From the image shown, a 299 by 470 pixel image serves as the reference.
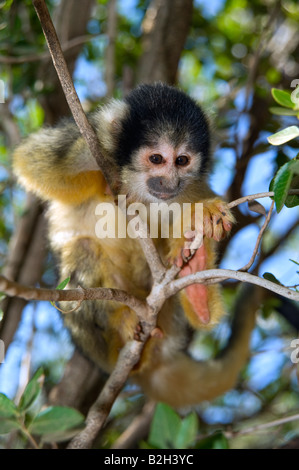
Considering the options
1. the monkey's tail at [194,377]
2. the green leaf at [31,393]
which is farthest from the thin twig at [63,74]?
the monkey's tail at [194,377]

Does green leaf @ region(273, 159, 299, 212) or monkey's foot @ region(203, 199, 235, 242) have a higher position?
green leaf @ region(273, 159, 299, 212)

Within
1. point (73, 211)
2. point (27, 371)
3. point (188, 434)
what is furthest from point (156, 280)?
point (27, 371)

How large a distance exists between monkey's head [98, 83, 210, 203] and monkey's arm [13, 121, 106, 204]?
0.77ft

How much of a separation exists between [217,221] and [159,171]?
0.47 meters

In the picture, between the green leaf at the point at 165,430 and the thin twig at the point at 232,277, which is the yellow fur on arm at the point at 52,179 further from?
the green leaf at the point at 165,430

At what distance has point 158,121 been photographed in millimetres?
2736

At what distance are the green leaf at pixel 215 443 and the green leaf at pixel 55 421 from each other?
1.67 feet

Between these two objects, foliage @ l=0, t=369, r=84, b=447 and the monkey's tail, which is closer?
foliage @ l=0, t=369, r=84, b=447

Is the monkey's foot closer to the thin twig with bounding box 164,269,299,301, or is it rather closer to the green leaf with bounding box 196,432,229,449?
the thin twig with bounding box 164,269,299,301

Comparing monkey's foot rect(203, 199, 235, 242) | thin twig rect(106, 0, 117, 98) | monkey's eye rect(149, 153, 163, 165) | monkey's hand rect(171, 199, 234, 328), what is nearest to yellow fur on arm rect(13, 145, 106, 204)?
monkey's eye rect(149, 153, 163, 165)

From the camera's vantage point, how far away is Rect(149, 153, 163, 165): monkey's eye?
9.21 ft

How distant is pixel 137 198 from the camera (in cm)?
294

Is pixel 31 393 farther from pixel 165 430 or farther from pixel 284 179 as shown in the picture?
pixel 284 179

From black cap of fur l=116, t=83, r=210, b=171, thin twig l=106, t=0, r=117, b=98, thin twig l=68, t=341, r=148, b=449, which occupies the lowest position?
thin twig l=68, t=341, r=148, b=449
